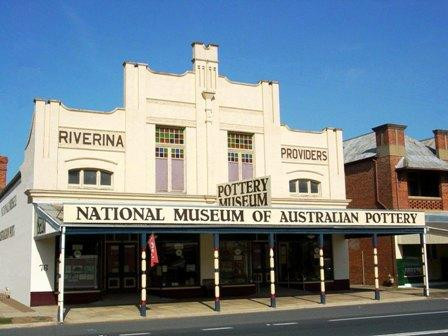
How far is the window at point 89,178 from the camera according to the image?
951 inches

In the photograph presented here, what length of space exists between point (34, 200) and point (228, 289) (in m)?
9.05

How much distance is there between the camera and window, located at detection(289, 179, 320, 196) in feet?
93.6

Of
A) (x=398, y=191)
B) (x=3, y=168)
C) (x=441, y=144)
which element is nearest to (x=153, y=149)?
(x=398, y=191)

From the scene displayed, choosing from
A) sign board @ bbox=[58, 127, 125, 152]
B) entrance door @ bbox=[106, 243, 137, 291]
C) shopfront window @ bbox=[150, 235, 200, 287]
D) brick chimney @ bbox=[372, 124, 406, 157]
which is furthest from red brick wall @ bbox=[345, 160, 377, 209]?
sign board @ bbox=[58, 127, 125, 152]

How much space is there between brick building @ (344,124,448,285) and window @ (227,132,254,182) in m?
8.36

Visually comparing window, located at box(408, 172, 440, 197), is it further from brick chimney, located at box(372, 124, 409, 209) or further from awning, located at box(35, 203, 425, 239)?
awning, located at box(35, 203, 425, 239)

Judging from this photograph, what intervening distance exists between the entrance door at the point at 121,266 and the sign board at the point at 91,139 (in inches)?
163

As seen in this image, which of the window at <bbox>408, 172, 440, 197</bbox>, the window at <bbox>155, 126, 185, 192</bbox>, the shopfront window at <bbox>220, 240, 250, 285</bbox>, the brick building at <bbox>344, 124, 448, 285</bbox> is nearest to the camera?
the window at <bbox>155, 126, 185, 192</bbox>

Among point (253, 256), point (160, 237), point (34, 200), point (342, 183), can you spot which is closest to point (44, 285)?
point (34, 200)

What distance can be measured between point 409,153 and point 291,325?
19519mm

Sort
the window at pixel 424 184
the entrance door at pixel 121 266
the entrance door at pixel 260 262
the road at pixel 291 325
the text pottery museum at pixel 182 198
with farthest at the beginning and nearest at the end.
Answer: the window at pixel 424 184, the entrance door at pixel 260 262, the entrance door at pixel 121 266, the text pottery museum at pixel 182 198, the road at pixel 291 325

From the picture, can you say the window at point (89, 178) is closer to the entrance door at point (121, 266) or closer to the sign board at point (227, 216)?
the entrance door at point (121, 266)

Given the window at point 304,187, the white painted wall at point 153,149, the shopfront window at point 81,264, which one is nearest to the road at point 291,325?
the shopfront window at point 81,264

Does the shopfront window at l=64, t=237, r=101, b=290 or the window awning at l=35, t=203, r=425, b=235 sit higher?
the window awning at l=35, t=203, r=425, b=235
